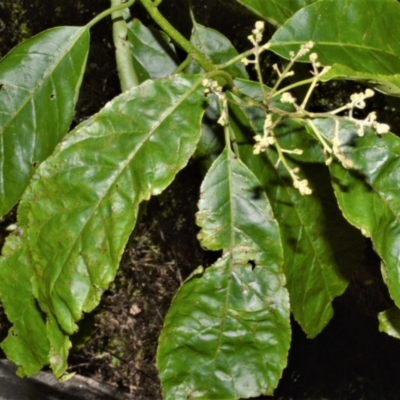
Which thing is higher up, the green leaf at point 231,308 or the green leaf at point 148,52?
the green leaf at point 148,52

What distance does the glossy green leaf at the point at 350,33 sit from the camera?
0.92 meters

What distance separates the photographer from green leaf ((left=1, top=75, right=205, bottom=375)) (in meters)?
0.85

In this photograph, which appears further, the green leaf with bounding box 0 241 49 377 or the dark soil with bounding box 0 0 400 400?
the dark soil with bounding box 0 0 400 400

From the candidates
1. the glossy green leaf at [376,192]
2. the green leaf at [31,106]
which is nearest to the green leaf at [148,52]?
the green leaf at [31,106]

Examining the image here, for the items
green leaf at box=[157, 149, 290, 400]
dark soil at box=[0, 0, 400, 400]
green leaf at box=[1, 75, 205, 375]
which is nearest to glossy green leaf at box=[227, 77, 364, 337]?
green leaf at box=[157, 149, 290, 400]

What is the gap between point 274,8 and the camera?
102 cm

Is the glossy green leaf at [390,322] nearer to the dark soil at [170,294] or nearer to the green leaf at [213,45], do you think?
the green leaf at [213,45]

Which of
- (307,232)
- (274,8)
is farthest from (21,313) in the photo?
(274,8)

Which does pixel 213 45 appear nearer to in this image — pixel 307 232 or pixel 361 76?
pixel 307 232

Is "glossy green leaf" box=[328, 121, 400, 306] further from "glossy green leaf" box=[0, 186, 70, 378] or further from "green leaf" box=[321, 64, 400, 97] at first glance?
"glossy green leaf" box=[0, 186, 70, 378]

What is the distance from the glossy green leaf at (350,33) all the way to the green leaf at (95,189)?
188 millimetres

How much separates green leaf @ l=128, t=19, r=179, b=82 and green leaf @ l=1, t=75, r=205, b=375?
0.45 meters

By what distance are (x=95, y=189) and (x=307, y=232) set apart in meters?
0.42

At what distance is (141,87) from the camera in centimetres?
90
